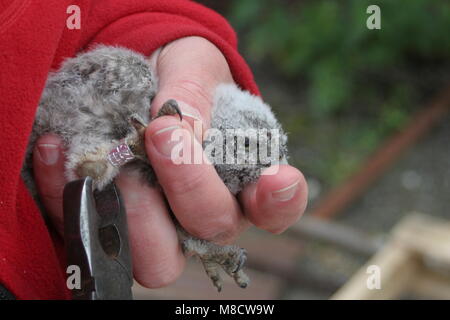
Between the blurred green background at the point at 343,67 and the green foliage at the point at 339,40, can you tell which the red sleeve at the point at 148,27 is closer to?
the blurred green background at the point at 343,67

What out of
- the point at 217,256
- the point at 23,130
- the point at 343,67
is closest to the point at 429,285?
the point at 217,256

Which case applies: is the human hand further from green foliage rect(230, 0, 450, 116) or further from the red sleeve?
green foliage rect(230, 0, 450, 116)

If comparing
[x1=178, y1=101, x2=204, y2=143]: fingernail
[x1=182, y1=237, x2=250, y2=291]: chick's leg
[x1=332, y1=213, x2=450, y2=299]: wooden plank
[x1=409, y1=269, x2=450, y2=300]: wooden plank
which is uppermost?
[x1=178, y1=101, x2=204, y2=143]: fingernail

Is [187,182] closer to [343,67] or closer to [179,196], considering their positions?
[179,196]

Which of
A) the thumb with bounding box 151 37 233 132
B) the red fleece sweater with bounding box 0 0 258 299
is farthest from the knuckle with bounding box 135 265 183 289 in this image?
the thumb with bounding box 151 37 233 132

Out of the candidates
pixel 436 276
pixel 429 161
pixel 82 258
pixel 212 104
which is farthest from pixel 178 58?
pixel 429 161

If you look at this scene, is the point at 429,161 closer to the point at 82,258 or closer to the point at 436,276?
the point at 436,276

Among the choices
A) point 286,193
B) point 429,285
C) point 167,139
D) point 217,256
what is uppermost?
point 167,139
